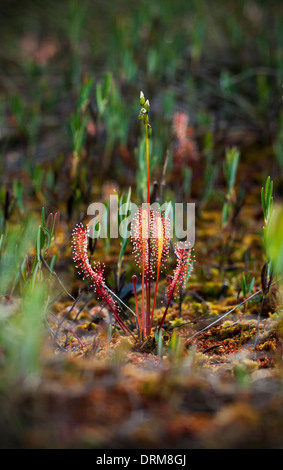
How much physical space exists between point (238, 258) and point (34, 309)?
1400mm

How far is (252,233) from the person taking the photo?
7.46ft

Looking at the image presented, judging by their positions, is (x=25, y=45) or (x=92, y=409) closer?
(x=92, y=409)

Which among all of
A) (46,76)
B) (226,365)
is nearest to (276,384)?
(226,365)

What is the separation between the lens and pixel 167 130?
2.62m

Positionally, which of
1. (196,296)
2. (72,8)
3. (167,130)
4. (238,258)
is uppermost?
(72,8)

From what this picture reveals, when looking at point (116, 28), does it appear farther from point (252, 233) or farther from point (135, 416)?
point (135, 416)

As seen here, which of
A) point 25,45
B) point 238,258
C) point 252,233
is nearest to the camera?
point 238,258

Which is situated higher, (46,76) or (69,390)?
(46,76)

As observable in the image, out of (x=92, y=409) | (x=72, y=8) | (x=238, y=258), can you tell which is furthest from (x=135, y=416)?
(x=72, y=8)

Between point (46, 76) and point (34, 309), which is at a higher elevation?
point (46, 76)

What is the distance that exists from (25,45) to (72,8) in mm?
1223

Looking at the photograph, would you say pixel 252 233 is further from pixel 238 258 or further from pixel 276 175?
pixel 276 175

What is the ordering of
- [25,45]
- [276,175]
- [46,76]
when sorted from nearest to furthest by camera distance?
[276,175] < [46,76] < [25,45]

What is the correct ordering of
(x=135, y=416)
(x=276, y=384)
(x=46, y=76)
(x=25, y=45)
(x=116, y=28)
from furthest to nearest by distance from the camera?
(x=25, y=45), (x=46, y=76), (x=116, y=28), (x=276, y=384), (x=135, y=416)
